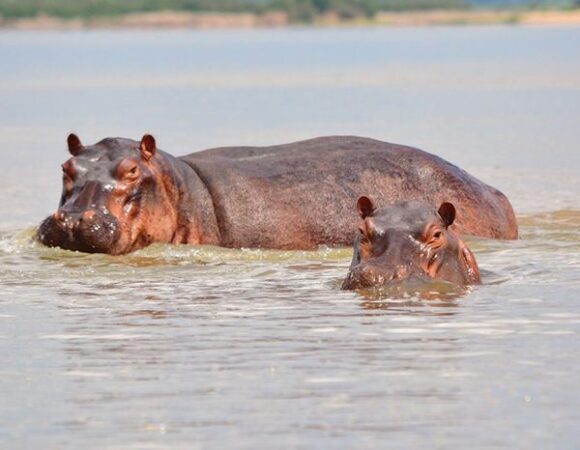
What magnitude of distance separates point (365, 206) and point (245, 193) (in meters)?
2.54

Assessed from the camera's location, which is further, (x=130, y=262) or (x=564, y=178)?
(x=564, y=178)

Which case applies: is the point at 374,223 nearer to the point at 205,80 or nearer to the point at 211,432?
the point at 211,432

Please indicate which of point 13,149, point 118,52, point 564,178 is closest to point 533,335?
point 564,178

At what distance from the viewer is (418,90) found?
36.5 meters

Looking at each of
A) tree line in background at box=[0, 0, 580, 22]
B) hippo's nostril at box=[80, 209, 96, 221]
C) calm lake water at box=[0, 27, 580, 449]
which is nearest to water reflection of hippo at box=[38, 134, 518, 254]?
hippo's nostril at box=[80, 209, 96, 221]

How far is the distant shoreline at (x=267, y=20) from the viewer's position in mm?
106500

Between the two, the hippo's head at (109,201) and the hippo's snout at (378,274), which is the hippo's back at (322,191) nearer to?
the hippo's head at (109,201)

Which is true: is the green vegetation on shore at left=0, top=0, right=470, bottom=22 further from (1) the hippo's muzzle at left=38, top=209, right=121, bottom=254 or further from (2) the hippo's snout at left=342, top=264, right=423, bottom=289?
(2) the hippo's snout at left=342, top=264, right=423, bottom=289

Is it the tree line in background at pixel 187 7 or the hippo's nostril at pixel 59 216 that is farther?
the tree line in background at pixel 187 7

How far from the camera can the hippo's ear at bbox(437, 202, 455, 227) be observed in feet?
30.2

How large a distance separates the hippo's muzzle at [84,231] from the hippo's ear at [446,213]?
8.11 feet

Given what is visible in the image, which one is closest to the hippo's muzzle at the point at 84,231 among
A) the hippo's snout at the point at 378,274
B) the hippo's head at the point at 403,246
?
the hippo's head at the point at 403,246

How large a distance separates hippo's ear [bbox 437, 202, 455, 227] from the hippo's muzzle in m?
2.47

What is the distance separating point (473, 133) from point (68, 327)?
15454 millimetres
